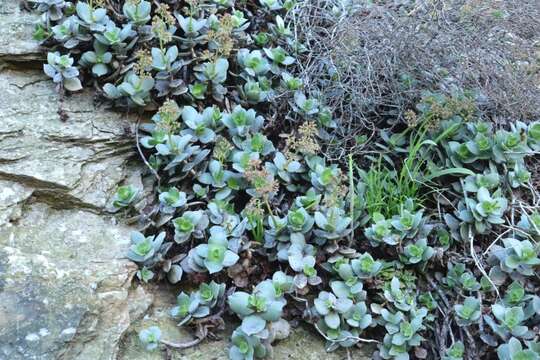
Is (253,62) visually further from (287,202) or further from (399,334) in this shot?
(399,334)

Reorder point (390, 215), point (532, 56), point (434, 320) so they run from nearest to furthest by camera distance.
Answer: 1. point (434, 320)
2. point (390, 215)
3. point (532, 56)

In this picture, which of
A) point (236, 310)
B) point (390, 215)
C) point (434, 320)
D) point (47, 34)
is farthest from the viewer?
point (47, 34)

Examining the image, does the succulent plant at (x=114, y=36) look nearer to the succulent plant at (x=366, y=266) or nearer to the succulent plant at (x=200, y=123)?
the succulent plant at (x=200, y=123)

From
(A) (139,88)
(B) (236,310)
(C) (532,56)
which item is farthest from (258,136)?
(C) (532,56)

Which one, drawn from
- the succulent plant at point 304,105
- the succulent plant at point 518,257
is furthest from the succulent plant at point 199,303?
the succulent plant at point 518,257

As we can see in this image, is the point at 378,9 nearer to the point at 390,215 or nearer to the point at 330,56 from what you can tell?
the point at 330,56

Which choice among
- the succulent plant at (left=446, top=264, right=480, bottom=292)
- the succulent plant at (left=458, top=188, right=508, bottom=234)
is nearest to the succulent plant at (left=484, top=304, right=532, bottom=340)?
the succulent plant at (left=446, top=264, right=480, bottom=292)

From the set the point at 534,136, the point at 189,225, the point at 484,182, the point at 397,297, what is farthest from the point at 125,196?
the point at 534,136
